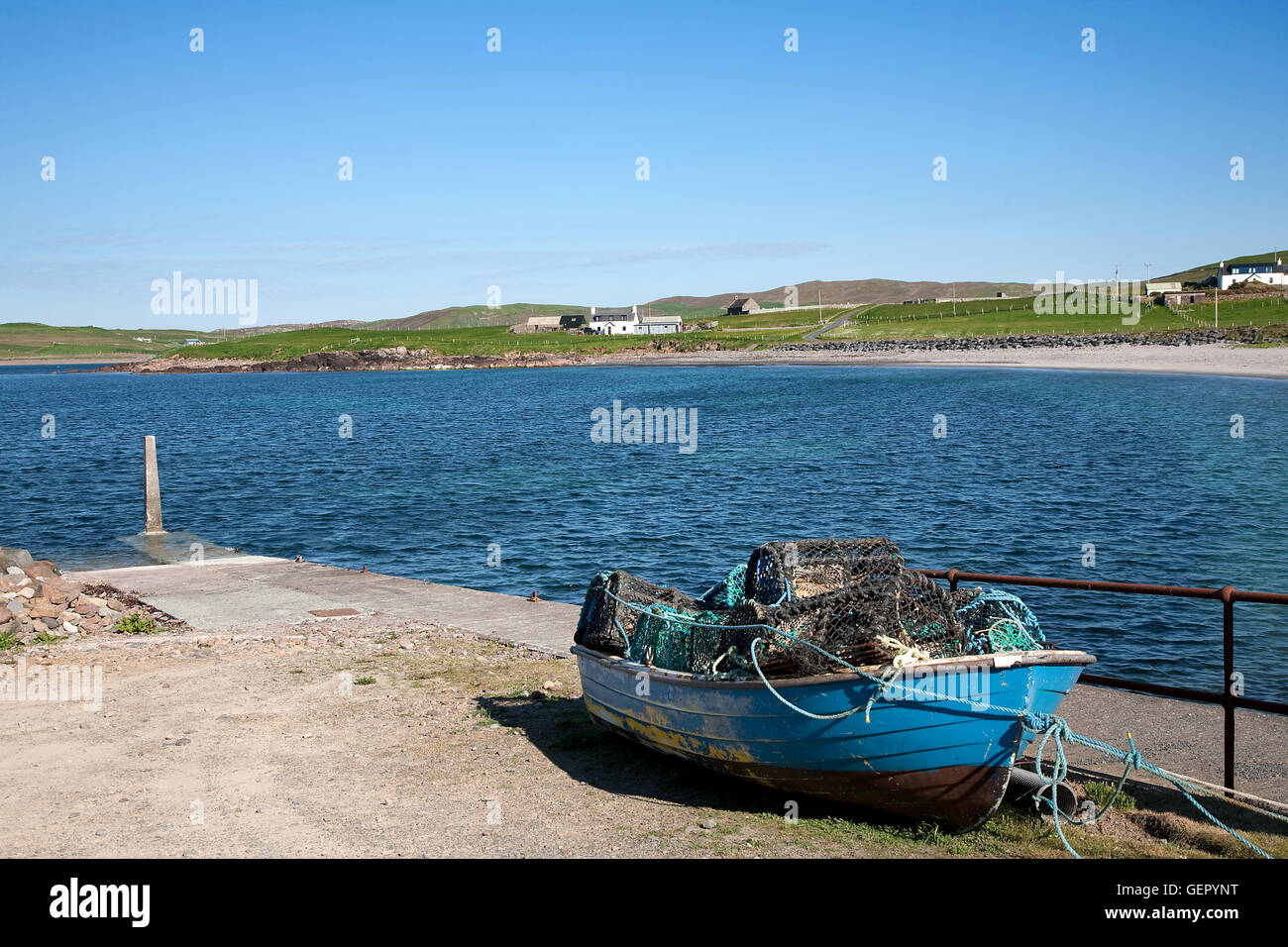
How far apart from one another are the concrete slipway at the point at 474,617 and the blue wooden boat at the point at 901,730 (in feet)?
5.19

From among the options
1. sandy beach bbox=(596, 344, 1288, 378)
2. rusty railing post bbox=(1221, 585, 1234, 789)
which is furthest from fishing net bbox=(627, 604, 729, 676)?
sandy beach bbox=(596, 344, 1288, 378)

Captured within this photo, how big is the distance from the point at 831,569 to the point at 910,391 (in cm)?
7658

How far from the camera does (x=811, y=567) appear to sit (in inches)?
389

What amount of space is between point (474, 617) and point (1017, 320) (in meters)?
136

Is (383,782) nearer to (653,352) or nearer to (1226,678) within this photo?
(1226,678)

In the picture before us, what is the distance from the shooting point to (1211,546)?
23.8 meters

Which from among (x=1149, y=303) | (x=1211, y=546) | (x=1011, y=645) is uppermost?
(x=1149, y=303)

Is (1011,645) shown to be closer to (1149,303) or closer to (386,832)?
(386,832)

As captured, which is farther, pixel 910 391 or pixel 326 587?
pixel 910 391

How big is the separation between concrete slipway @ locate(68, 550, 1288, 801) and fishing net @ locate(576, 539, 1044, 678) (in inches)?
69.7

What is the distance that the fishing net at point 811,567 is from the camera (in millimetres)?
9633

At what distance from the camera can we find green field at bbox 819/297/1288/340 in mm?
110750

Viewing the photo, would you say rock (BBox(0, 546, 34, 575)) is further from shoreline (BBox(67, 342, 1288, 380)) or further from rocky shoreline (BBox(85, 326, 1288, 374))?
rocky shoreline (BBox(85, 326, 1288, 374))
